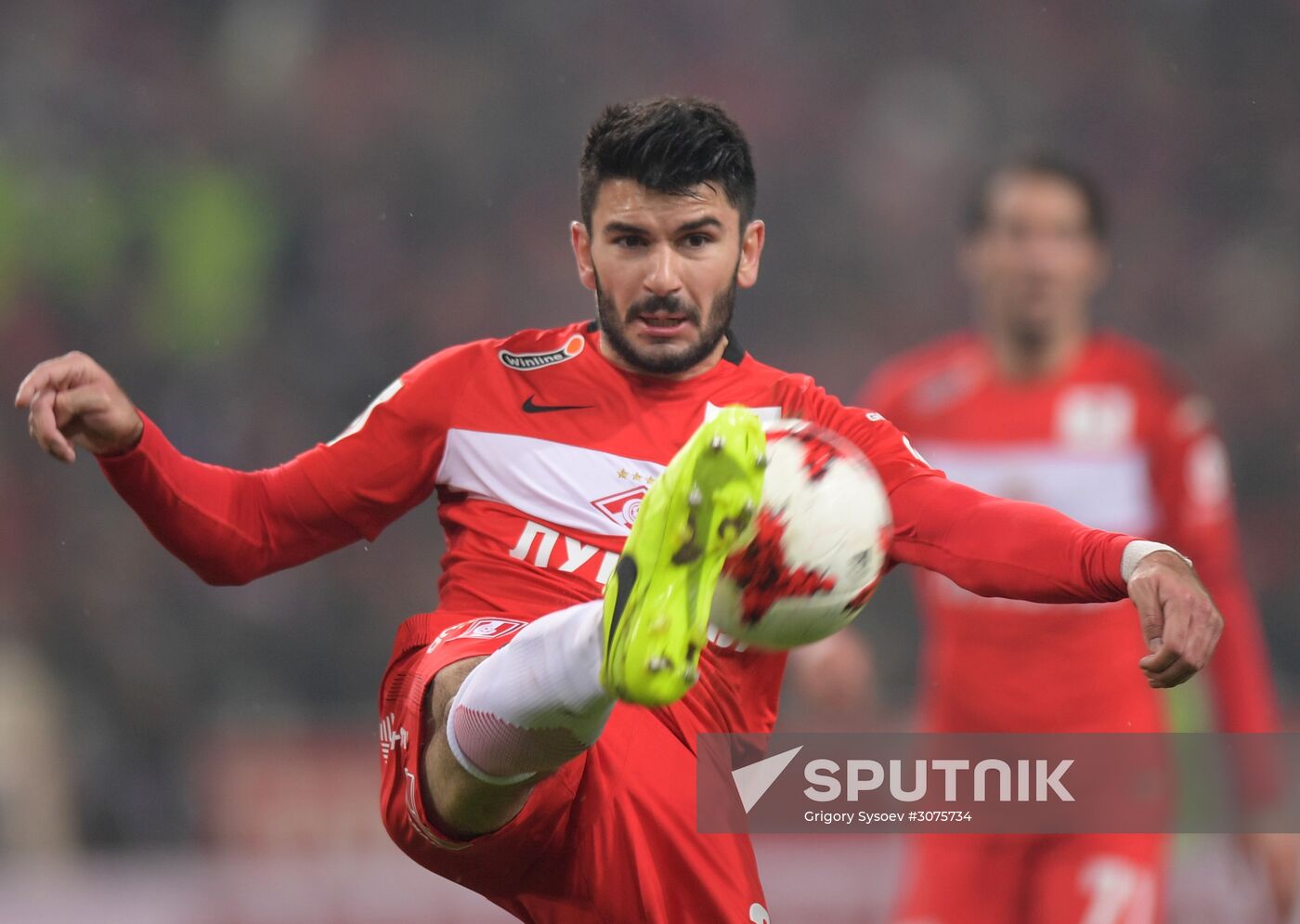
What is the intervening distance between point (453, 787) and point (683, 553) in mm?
626

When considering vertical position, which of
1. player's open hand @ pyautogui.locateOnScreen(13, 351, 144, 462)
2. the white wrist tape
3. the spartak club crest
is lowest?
the white wrist tape

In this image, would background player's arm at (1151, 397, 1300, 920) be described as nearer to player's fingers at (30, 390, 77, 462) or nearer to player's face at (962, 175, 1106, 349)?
player's face at (962, 175, 1106, 349)

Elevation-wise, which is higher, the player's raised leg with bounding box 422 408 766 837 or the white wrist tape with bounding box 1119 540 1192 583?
the white wrist tape with bounding box 1119 540 1192 583

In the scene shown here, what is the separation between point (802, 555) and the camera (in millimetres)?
2432

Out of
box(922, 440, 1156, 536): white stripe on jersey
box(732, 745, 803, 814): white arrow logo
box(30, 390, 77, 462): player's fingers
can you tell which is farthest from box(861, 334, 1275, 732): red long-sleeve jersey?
box(30, 390, 77, 462): player's fingers

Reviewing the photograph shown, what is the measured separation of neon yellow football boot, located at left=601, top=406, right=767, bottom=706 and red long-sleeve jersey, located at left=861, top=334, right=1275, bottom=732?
2212 mm

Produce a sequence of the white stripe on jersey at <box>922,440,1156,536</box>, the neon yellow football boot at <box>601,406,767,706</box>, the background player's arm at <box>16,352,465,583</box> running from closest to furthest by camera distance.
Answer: the neon yellow football boot at <box>601,406,767,706</box> → the background player's arm at <box>16,352,465,583</box> → the white stripe on jersey at <box>922,440,1156,536</box>

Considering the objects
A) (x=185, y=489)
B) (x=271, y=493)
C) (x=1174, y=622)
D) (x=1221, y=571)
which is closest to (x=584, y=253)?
(x=271, y=493)

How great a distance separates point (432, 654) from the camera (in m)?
2.80

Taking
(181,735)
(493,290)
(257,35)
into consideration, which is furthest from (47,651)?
(257,35)

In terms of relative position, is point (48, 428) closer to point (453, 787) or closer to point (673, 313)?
point (453, 787)

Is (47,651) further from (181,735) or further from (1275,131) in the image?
(1275,131)

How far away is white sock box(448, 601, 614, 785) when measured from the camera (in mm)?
2385

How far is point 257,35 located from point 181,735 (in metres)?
4.25
